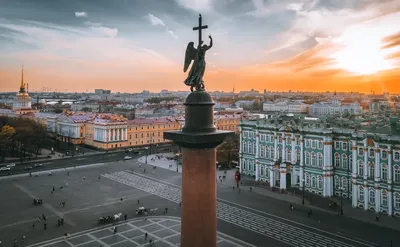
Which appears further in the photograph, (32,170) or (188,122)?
(32,170)

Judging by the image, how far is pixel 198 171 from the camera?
1198 cm

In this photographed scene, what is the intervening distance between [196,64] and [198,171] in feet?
13.2

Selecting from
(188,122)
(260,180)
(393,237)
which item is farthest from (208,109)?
(260,180)

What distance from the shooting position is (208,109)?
1255cm

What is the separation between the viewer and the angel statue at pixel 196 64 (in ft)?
42.8

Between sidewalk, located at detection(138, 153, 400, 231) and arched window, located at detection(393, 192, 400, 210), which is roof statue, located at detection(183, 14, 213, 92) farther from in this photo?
arched window, located at detection(393, 192, 400, 210)

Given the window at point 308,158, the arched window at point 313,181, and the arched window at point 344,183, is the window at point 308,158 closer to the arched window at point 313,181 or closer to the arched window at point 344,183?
the arched window at point 313,181

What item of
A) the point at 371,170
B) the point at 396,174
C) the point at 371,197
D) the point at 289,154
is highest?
the point at 289,154

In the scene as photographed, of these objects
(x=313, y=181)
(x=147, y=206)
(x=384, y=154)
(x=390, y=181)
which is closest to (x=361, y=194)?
(x=390, y=181)

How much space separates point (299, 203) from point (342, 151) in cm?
890

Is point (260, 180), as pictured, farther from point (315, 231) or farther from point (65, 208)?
point (65, 208)

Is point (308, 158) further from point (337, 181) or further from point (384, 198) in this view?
point (384, 198)

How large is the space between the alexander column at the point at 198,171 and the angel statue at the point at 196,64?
1.91 ft

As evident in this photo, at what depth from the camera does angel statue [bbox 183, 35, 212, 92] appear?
1305cm
